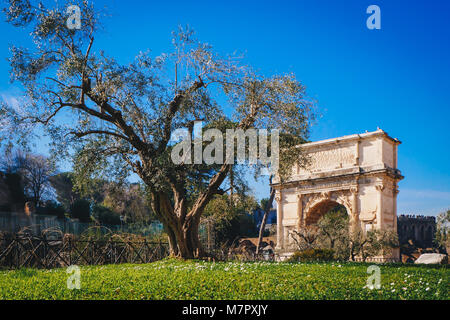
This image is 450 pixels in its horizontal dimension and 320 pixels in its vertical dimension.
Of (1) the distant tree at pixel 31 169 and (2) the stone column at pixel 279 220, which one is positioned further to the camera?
(1) the distant tree at pixel 31 169

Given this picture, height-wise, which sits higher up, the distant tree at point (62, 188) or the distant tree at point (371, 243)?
the distant tree at point (62, 188)

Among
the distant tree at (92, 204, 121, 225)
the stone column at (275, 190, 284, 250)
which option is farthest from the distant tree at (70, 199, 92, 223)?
the stone column at (275, 190, 284, 250)

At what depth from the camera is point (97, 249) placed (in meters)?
17.9

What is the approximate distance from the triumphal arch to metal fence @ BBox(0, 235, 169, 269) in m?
10.8

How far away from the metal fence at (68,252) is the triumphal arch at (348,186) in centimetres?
1078

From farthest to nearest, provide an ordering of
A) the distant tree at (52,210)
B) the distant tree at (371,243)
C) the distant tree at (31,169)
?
the distant tree at (31,169) < the distant tree at (52,210) < the distant tree at (371,243)

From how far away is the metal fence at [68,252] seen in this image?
1508 centimetres

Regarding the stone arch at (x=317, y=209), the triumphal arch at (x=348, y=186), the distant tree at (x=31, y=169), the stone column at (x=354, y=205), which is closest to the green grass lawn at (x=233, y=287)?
the triumphal arch at (x=348, y=186)

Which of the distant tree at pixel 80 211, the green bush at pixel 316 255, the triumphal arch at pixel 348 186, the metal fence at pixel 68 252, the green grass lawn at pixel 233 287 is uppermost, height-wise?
the triumphal arch at pixel 348 186

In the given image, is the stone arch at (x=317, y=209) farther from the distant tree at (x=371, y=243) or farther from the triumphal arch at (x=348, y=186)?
the distant tree at (x=371, y=243)

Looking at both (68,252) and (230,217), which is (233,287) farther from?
(230,217)

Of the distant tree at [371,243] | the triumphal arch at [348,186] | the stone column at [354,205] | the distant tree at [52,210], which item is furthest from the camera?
the distant tree at [52,210]

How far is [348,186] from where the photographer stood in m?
29.7
